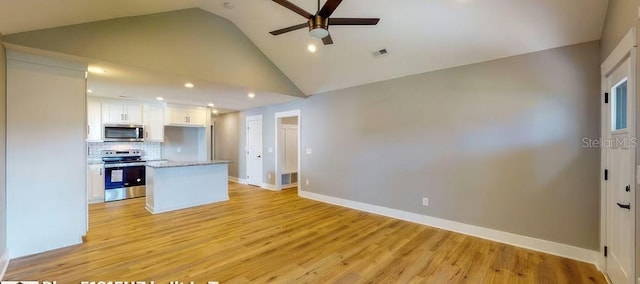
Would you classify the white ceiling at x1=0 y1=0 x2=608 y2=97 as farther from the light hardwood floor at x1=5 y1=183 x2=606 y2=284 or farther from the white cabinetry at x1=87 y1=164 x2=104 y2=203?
the white cabinetry at x1=87 y1=164 x2=104 y2=203

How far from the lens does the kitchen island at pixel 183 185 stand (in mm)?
4648

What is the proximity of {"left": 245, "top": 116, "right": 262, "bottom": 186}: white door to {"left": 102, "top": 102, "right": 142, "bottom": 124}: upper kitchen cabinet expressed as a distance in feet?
8.63

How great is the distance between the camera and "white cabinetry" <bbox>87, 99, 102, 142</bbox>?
541cm

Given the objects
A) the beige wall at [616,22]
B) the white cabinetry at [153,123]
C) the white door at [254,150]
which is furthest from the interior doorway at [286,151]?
the beige wall at [616,22]

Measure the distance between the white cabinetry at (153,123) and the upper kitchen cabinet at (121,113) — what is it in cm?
15

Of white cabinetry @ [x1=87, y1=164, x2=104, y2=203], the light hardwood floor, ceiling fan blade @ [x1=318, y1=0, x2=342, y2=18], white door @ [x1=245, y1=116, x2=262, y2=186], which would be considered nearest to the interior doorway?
white door @ [x1=245, y1=116, x2=262, y2=186]

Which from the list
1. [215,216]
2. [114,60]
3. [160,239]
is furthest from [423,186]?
[114,60]

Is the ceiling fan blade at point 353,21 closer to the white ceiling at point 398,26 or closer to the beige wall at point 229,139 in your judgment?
the white ceiling at point 398,26

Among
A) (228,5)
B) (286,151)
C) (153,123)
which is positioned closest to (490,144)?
(228,5)

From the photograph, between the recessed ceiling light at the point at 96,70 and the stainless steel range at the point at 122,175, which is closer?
the recessed ceiling light at the point at 96,70

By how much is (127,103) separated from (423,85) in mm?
6334

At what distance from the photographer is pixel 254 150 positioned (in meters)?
7.25

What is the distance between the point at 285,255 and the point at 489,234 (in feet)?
8.97

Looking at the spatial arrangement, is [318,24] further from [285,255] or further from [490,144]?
[490,144]
